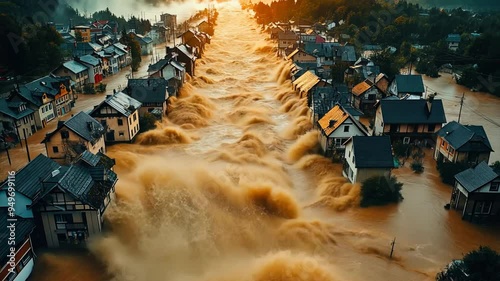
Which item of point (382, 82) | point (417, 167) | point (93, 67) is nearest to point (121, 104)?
point (93, 67)

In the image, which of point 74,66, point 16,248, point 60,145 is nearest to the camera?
point 16,248

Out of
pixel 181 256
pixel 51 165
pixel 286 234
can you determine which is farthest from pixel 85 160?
pixel 286 234

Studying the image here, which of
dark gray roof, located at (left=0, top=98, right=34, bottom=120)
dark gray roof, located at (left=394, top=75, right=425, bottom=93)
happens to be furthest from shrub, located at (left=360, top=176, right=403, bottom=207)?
dark gray roof, located at (left=0, top=98, right=34, bottom=120)

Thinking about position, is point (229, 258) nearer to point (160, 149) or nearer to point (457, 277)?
Result: point (457, 277)

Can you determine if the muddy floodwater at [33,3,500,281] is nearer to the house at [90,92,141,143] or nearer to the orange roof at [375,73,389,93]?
the house at [90,92,141,143]

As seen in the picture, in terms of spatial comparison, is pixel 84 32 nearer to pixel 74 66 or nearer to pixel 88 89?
pixel 74 66

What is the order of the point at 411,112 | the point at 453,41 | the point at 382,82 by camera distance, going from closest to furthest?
1. the point at 411,112
2. the point at 382,82
3. the point at 453,41

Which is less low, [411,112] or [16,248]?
[411,112]
